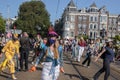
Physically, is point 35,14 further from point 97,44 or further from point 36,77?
point 36,77

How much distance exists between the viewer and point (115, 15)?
123 meters

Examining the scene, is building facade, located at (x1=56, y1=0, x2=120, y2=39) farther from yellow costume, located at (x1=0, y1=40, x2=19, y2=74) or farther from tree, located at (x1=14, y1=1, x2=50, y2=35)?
yellow costume, located at (x1=0, y1=40, x2=19, y2=74)

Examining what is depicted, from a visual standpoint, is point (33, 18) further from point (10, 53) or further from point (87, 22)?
point (10, 53)

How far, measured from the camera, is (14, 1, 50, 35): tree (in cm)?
7775

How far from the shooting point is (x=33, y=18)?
79.6 meters

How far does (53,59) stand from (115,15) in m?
116

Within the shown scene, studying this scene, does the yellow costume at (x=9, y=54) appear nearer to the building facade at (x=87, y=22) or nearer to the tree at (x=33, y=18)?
the tree at (x=33, y=18)

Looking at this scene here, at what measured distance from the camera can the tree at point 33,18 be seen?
7775cm

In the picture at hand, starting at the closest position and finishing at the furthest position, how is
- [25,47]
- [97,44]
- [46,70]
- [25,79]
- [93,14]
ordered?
[46,70] → [25,79] → [25,47] → [97,44] → [93,14]

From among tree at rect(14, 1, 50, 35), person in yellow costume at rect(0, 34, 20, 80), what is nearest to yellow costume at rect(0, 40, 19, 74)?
person in yellow costume at rect(0, 34, 20, 80)

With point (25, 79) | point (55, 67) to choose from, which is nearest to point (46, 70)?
point (55, 67)

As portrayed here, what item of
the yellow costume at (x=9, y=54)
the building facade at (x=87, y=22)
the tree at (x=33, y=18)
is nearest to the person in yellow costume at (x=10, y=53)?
the yellow costume at (x=9, y=54)

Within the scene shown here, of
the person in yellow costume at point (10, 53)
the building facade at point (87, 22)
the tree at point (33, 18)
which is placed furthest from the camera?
the building facade at point (87, 22)

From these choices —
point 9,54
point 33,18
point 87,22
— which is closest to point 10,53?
point 9,54
